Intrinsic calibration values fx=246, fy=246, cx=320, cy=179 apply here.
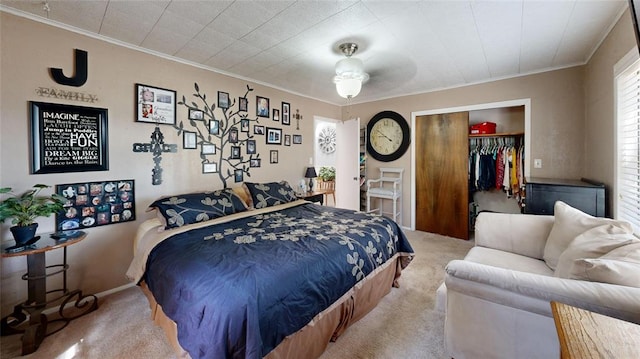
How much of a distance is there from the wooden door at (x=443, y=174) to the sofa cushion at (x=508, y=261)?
2043 mm

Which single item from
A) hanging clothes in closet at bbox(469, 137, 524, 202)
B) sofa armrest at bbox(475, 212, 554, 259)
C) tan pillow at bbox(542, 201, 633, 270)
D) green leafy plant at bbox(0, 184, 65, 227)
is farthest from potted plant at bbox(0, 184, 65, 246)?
hanging clothes in closet at bbox(469, 137, 524, 202)

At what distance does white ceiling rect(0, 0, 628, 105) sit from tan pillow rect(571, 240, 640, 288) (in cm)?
178

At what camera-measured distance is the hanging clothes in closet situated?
3723 millimetres

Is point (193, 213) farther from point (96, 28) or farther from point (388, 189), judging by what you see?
point (388, 189)

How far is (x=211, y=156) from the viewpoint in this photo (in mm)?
3232

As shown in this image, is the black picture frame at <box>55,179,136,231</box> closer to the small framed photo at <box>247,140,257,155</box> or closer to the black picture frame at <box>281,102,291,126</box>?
the small framed photo at <box>247,140,257,155</box>

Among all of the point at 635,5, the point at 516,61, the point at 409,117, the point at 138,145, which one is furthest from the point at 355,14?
the point at 409,117

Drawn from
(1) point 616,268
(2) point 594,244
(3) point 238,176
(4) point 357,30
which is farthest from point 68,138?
(2) point 594,244

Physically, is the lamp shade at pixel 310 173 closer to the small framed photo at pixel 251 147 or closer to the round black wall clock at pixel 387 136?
the small framed photo at pixel 251 147

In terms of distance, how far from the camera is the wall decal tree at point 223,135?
3.06 metres

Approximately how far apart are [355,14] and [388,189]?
3.27 meters

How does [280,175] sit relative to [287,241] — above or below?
above

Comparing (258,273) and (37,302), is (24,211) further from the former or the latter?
(258,273)

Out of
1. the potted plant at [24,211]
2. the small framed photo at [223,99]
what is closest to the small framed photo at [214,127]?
the small framed photo at [223,99]
